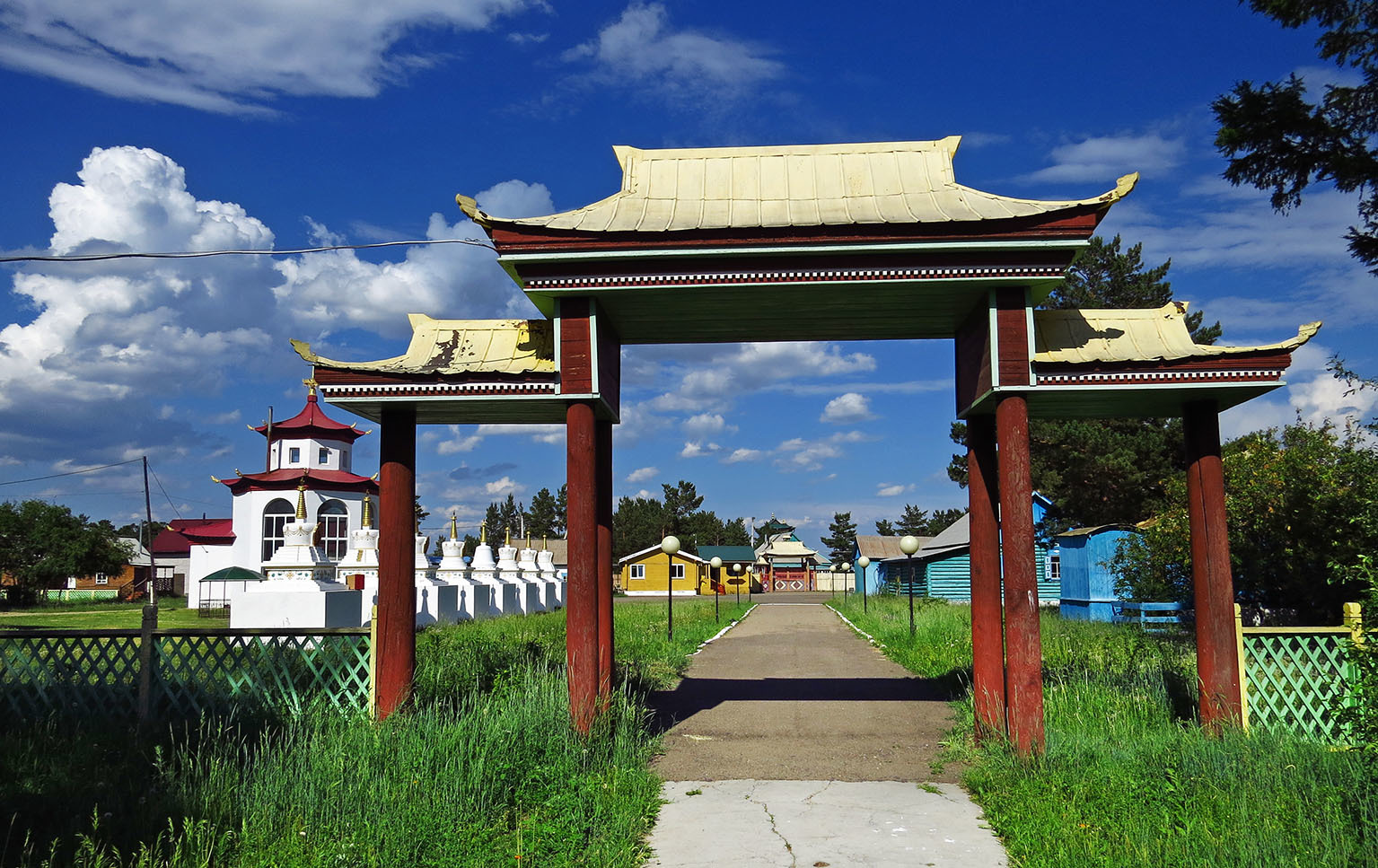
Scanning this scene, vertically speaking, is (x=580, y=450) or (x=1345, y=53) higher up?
(x=1345, y=53)

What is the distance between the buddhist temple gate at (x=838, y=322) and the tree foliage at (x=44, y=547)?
179 ft

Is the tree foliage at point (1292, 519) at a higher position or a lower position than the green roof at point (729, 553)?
higher

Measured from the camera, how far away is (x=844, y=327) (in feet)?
33.9

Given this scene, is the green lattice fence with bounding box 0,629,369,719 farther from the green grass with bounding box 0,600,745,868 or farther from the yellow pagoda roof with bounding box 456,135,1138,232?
the yellow pagoda roof with bounding box 456,135,1138,232

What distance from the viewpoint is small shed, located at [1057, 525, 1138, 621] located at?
1113 inches

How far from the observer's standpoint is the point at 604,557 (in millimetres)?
9969

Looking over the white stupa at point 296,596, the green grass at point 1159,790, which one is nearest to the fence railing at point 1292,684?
Answer: the green grass at point 1159,790

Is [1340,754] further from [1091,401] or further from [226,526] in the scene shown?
[226,526]

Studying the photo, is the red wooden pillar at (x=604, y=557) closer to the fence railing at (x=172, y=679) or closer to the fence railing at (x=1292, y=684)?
the fence railing at (x=172, y=679)

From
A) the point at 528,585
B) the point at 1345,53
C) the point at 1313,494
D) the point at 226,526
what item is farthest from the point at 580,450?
the point at 226,526

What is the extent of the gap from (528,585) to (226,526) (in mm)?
27367

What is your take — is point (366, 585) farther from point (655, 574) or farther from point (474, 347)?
point (655, 574)

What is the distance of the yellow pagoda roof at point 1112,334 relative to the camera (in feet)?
29.8

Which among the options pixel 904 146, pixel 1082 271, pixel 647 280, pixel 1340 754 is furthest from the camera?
pixel 1082 271
